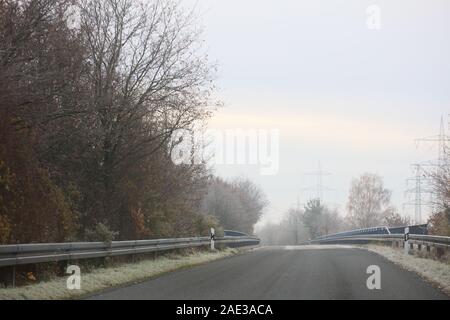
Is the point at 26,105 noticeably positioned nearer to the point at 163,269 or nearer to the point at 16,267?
the point at 16,267

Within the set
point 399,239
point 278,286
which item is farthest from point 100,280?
point 399,239

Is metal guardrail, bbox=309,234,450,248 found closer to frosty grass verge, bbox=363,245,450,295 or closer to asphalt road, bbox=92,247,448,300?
frosty grass verge, bbox=363,245,450,295

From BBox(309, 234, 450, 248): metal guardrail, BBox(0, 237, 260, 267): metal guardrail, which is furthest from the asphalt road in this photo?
BBox(309, 234, 450, 248): metal guardrail

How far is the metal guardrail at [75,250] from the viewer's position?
13.4 meters

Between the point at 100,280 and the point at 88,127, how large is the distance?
25.3ft

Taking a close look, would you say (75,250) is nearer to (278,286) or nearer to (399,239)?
(278,286)

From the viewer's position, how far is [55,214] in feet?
58.2

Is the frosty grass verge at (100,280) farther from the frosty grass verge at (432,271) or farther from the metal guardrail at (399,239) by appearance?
the metal guardrail at (399,239)

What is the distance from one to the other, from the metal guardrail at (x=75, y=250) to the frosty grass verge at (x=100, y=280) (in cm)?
51

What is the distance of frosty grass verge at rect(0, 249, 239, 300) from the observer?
12.4 m

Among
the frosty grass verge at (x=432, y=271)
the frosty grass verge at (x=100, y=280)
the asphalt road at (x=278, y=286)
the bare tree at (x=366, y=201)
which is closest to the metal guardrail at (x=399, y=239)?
the frosty grass verge at (x=432, y=271)

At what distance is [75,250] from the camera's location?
17000 mm
